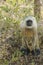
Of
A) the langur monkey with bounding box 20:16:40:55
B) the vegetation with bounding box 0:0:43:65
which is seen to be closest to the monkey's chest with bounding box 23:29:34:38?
the langur monkey with bounding box 20:16:40:55

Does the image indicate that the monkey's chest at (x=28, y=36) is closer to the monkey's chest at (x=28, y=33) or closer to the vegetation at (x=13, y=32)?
the monkey's chest at (x=28, y=33)

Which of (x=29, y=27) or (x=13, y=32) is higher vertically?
(x=29, y=27)

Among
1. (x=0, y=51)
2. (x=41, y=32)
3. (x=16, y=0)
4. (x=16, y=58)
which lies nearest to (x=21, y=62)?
(x=16, y=58)

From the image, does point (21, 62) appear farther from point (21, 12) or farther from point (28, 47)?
point (21, 12)

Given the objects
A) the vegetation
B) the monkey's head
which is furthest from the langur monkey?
the vegetation

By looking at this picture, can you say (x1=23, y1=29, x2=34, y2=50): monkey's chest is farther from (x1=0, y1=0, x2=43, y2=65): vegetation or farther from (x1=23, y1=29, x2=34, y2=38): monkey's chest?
(x1=0, y1=0, x2=43, y2=65): vegetation

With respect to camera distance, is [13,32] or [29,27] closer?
[29,27]

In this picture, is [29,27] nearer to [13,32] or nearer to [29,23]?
[29,23]

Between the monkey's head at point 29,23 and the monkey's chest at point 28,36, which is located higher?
the monkey's head at point 29,23

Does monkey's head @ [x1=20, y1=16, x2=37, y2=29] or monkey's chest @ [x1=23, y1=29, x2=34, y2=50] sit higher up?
monkey's head @ [x1=20, y1=16, x2=37, y2=29]

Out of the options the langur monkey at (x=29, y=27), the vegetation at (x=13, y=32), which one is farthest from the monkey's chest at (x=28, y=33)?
the vegetation at (x=13, y=32)

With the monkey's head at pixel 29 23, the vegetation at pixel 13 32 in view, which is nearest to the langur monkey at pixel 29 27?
the monkey's head at pixel 29 23

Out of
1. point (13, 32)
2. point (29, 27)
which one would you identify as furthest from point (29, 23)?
point (13, 32)

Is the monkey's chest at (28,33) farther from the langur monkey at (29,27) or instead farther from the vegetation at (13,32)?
the vegetation at (13,32)
